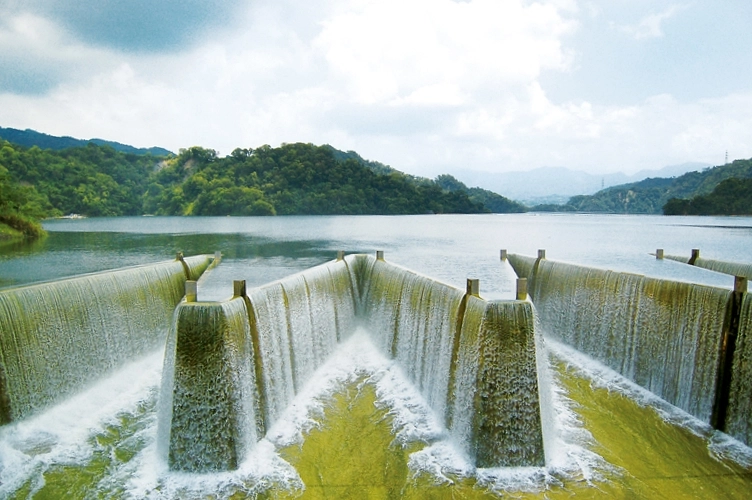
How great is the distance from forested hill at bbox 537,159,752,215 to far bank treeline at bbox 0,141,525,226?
4954 centimetres

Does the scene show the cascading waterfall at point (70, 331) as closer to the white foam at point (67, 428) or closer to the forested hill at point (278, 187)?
the white foam at point (67, 428)

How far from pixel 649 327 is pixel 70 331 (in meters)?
12.5

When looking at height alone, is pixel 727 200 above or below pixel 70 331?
above

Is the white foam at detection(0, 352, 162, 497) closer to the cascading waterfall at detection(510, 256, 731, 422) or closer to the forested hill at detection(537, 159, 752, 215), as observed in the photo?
the cascading waterfall at detection(510, 256, 731, 422)

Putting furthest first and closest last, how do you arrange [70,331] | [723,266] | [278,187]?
[278,187], [723,266], [70,331]

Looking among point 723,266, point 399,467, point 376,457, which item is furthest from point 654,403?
point 723,266

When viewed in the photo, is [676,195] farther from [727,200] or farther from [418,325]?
[418,325]

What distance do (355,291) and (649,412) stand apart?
8880mm

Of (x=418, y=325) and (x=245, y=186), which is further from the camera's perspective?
(x=245, y=186)

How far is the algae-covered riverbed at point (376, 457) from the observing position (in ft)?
22.2

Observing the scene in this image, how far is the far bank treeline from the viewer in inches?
2987

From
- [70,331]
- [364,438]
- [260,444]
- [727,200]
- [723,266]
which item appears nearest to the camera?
[260,444]

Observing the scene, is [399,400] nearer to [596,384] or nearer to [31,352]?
[596,384]

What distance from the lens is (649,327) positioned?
10055 mm
